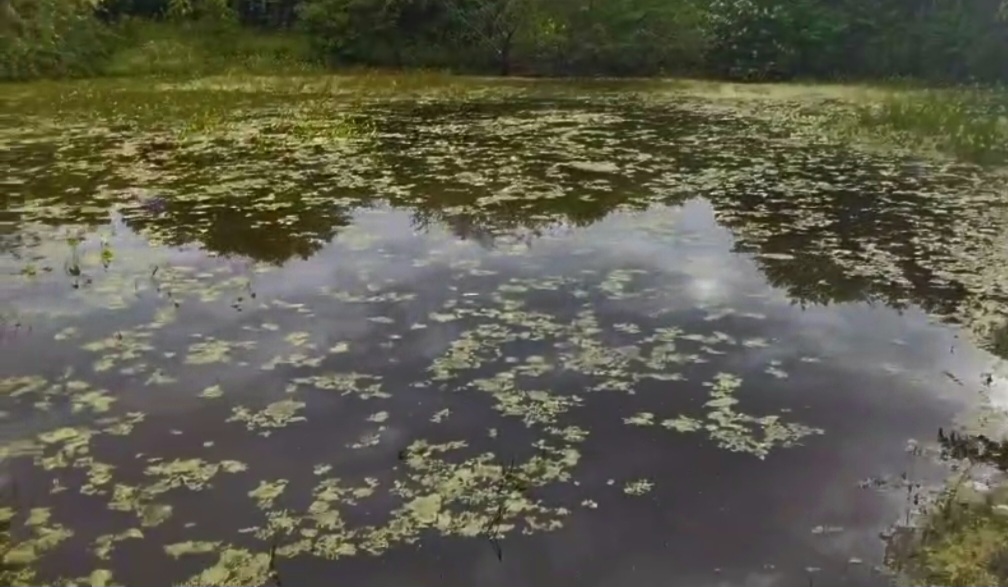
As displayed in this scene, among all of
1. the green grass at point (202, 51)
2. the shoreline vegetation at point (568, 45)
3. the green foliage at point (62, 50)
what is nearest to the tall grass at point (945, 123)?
the shoreline vegetation at point (568, 45)

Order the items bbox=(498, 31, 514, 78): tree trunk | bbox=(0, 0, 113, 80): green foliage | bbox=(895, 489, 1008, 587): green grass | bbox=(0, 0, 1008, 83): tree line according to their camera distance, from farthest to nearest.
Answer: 1. bbox=(498, 31, 514, 78): tree trunk
2. bbox=(0, 0, 1008, 83): tree line
3. bbox=(0, 0, 113, 80): green foliage
4. bbox=(895, 489, 1008, 587): green grass

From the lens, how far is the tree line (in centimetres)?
3027

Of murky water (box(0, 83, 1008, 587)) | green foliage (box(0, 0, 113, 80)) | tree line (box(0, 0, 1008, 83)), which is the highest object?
tree line (box(0, 0, 1008, 83))

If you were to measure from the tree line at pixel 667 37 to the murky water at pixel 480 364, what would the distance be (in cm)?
1762

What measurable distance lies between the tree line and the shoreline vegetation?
48 millimetres

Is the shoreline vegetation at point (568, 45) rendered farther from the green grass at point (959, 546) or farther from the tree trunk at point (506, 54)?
the green grass at point (959, 546)

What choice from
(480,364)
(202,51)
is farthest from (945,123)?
(202,51)

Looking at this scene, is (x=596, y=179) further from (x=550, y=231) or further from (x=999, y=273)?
(x=999, y=273)

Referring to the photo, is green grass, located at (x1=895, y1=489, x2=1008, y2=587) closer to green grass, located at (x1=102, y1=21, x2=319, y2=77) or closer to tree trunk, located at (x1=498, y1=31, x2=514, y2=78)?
tree trunk, located at (x1=498, y1=31, x2=514, y2=78)

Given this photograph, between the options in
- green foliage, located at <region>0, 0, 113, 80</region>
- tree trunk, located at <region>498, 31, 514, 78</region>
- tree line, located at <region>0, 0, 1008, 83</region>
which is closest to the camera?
green foliage, located at <region>0, 0, 113, 80</region>

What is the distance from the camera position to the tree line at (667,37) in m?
30.3

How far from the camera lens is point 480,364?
710 cm

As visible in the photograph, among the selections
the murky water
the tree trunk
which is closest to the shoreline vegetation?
the tree trunk

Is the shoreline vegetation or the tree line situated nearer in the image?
the shoreline vegetation
